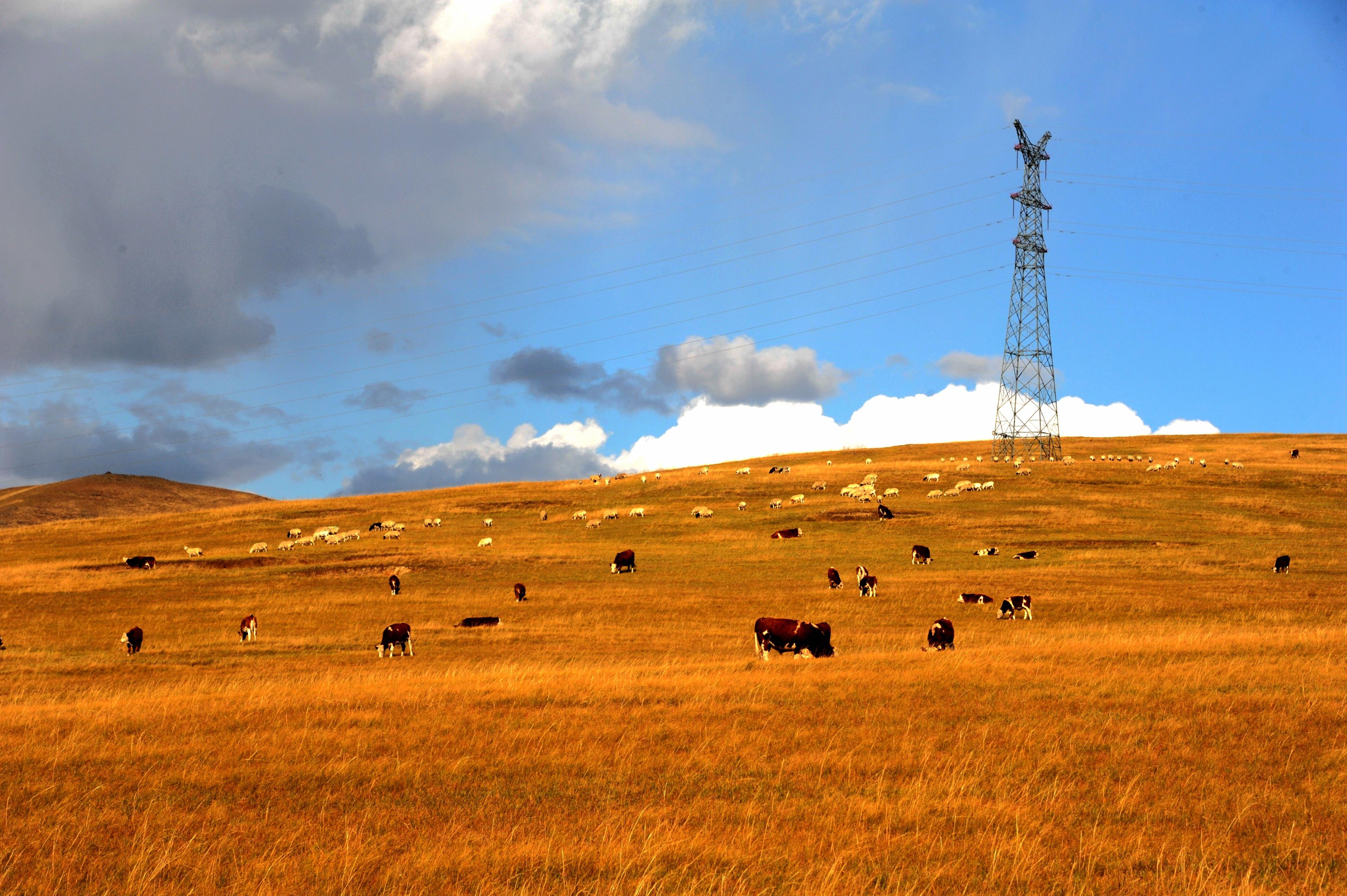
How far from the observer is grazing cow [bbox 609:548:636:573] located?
136 feet

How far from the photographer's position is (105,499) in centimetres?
13362

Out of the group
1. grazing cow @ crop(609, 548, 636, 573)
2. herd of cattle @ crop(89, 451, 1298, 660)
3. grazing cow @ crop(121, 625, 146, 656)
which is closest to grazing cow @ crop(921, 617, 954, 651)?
herd of cattle @ crop(89, 451, 1298, 660)

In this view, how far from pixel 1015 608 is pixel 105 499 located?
464 ft

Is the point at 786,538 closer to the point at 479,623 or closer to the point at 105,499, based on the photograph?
the point at 479,623

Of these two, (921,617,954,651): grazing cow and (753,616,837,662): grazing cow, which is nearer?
(753,616,837,662): grazing cow

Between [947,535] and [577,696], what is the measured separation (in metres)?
37.9

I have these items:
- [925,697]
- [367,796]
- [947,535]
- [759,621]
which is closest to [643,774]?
[367,796]

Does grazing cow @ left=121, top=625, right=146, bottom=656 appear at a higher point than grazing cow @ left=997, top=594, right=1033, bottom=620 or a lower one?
higher

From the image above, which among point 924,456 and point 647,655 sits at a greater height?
point 924,456

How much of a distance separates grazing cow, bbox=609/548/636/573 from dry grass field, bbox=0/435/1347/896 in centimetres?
495

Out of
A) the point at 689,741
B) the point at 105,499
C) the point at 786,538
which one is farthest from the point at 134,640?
the point at 105,499

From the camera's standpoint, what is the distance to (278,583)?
1585 inches

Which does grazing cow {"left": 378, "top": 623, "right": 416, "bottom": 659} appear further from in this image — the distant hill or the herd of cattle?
the distant hill

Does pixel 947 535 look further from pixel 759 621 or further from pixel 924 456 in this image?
pixel 924 456
